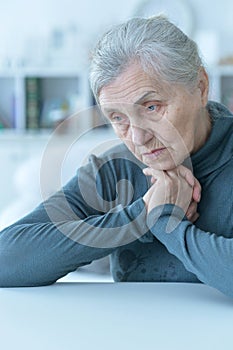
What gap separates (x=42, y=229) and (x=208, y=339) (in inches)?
18.9

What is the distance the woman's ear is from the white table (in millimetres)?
408

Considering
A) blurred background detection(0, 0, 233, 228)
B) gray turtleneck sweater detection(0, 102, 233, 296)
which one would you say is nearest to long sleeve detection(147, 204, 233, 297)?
gray turtleneck sweater detection(0, 102, 233, 296)

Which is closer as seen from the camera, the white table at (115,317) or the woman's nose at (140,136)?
the white table at (115,317)

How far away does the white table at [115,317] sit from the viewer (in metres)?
0.98

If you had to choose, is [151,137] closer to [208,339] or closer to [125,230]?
[125,230]

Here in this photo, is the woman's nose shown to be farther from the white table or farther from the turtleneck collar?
the white table

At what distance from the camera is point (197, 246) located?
46.7 inches

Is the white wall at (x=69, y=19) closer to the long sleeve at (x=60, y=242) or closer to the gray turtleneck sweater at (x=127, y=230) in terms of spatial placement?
the gray turtleneck sweater at (x=127, y=230)

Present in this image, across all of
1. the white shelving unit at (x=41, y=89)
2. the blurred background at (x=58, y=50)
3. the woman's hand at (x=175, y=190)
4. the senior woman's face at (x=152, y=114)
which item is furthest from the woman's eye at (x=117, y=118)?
the white shelving unit at (x=41, y=89)

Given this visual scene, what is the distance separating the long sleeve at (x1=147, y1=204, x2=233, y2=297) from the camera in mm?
1157

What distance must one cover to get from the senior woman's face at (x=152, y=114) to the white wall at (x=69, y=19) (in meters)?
3.25

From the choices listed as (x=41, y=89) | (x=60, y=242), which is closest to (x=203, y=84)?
(x=60, y=242)

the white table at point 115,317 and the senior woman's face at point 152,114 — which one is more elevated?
the senior woman's face at point 152,114

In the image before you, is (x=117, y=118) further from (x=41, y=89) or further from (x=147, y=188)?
(x=41, y=89)
